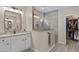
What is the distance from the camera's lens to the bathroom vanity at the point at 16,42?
1396 millimetres

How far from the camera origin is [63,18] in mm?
1381

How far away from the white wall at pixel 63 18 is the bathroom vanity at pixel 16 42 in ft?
1.66

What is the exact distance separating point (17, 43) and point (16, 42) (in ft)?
0.08

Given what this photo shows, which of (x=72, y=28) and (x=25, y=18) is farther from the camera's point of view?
(x=25, y=18)

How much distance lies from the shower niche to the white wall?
2.13 ft

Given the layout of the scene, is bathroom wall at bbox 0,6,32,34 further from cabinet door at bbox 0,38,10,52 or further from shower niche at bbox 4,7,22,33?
cabinet door at bbox 0,38,10,52

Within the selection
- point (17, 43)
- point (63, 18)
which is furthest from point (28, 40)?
point (63, 18)

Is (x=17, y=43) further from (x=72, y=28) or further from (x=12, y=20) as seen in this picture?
(x=72, y=28)

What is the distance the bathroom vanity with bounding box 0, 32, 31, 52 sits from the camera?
1396 mm
